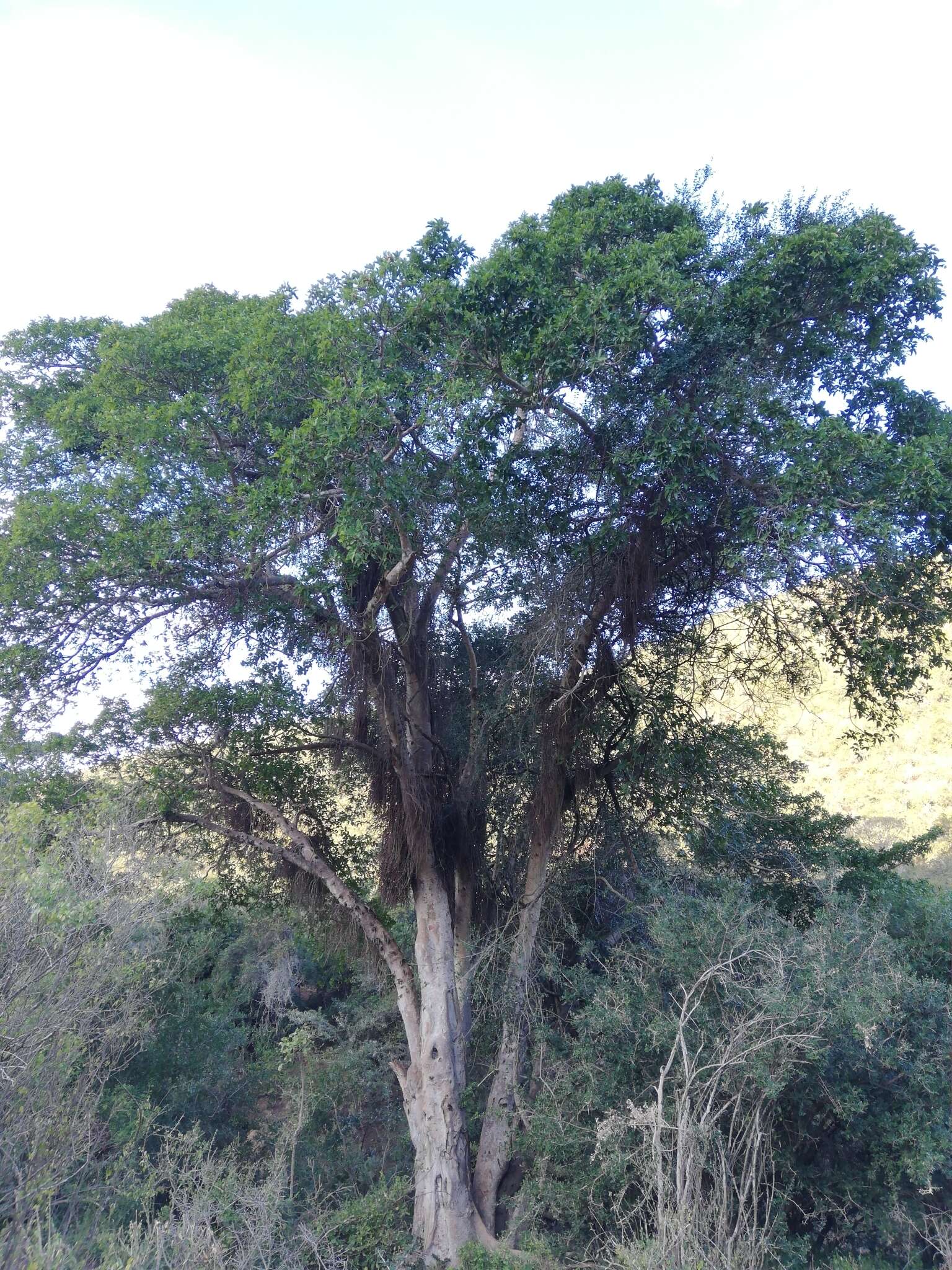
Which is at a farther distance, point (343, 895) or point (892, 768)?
point (892, 768)

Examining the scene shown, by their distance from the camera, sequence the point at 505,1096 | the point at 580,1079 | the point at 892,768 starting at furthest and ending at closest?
the point at 892,768, the point at 505,1096, the point at 580,1079

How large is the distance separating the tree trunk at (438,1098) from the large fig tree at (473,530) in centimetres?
4

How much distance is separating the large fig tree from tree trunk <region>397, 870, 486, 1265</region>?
0.04 meters

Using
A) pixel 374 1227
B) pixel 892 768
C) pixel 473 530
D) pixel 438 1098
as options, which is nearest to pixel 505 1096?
pixel 438 1098

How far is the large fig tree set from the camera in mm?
7840

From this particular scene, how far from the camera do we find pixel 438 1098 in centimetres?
1026

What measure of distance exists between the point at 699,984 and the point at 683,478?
477 centimetres

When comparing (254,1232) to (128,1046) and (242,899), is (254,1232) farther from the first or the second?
(242,899)

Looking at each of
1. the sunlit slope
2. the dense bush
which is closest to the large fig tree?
the dense bush

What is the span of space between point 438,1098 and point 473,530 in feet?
21.8

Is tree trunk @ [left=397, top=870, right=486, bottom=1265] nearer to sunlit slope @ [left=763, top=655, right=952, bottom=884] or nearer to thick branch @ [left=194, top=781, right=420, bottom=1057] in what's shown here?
thick branch @ [left=194, top=781, right=420, bottom=1057]

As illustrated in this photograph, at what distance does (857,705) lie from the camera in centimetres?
998

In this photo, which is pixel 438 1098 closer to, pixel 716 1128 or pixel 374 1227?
pixel 374 1227

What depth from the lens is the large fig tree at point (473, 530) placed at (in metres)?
7.84
